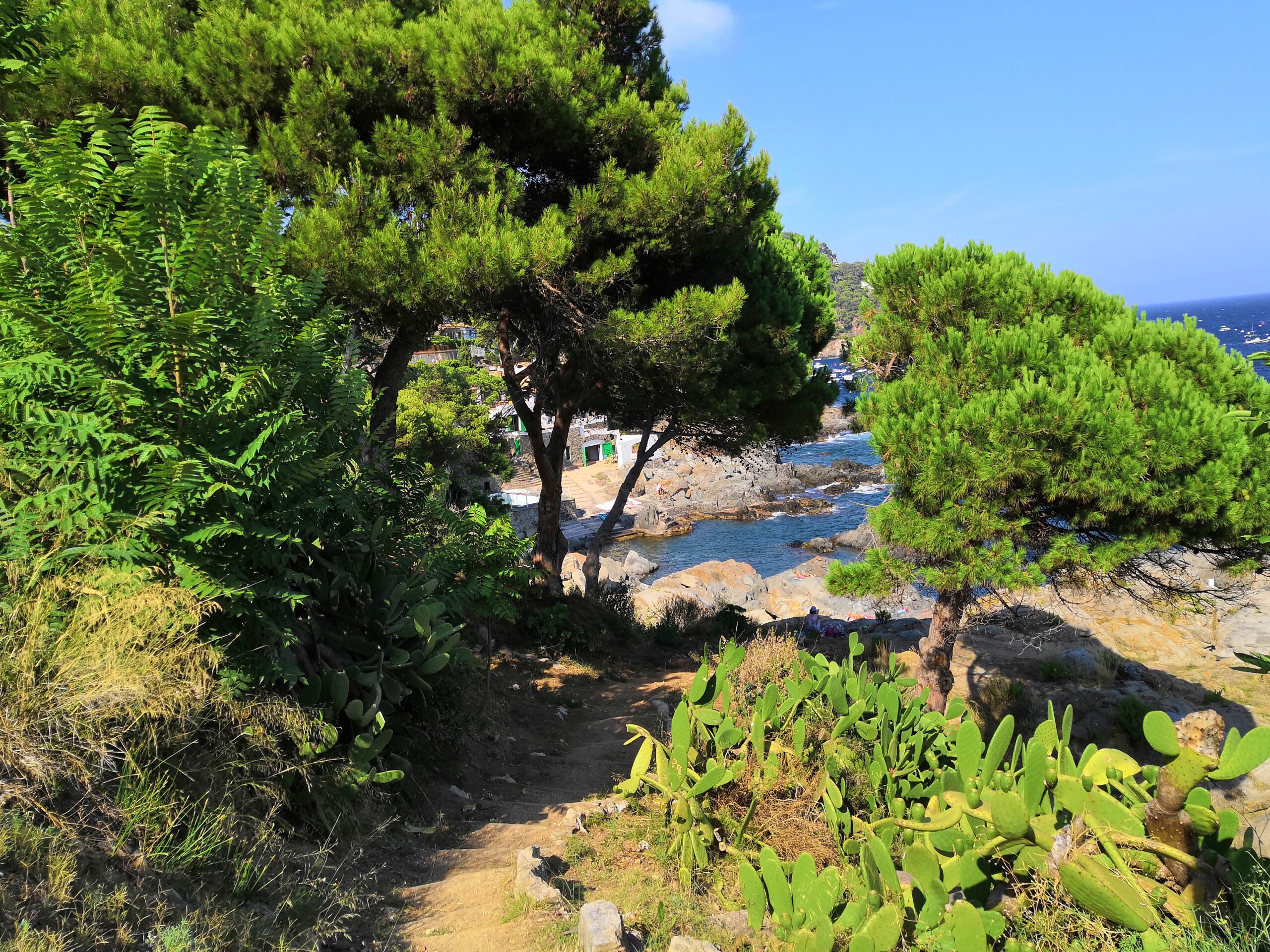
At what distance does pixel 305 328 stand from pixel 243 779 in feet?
7.34

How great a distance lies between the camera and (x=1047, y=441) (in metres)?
5.50

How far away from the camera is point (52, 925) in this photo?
1998mm

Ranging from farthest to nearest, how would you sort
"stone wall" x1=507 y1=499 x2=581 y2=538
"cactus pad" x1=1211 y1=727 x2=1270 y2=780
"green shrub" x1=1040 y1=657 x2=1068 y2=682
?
"stone wall" x1=507 y1=499 x2=581 y2=538
"green shrub" x1=1040 y1=657 x2=1068 y2=682
"cactus pad" x1=1211 y1=727 x2=1270 y2=780

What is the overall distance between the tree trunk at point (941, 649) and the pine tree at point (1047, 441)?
38mm

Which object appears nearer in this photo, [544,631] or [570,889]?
[570,889]

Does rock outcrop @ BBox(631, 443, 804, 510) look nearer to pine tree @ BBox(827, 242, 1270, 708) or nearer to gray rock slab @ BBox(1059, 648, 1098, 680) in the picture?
gray rock slab @ BBox(1059, 648, 1098, 680)

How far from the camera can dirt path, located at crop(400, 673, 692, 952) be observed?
9.45 feet

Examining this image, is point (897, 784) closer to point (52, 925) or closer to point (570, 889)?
point (570, 889)

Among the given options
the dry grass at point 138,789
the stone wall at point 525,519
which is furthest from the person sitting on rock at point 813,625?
the stone wall at point 525,519

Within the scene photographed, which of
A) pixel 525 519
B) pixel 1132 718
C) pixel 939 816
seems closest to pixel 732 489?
pixel 525 519

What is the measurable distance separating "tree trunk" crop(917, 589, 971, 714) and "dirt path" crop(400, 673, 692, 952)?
2490 mm

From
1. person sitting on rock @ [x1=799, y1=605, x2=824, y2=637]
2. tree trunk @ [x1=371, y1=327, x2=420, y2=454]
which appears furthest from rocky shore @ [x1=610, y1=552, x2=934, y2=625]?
tree trunk @ [x1=371, y1=327, x2=420, y2=454]

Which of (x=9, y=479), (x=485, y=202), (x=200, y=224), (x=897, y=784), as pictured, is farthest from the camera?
(x=485, y=202)

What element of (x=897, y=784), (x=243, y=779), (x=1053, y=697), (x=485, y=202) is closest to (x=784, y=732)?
(x=897, y=784)
